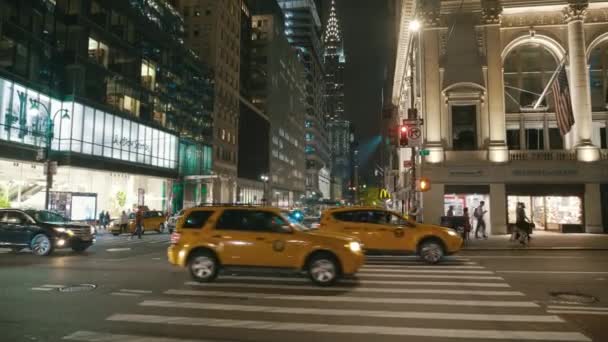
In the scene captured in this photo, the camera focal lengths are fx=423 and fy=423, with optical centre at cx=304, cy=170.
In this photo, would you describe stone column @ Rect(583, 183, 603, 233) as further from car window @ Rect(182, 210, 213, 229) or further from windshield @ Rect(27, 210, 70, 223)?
windshield @ Rect(27, 210, 70, 223)

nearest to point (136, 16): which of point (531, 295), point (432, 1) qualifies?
point (432, 1)

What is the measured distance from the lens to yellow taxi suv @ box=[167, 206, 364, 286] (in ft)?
33.3

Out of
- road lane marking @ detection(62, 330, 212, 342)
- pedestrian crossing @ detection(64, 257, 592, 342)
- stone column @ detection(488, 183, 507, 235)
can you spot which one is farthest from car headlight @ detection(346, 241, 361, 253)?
stone column @ detection(488, 183, 507, 235)

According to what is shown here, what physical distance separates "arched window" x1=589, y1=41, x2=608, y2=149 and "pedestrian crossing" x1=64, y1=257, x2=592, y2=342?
24.7 metres

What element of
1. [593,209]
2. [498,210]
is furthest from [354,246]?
[593,209]

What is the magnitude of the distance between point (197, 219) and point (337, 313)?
4.78 metres

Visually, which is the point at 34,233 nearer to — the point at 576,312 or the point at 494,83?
the point at 576,312

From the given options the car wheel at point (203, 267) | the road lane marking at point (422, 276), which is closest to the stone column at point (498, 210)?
the road lane marking at point (422, 276)

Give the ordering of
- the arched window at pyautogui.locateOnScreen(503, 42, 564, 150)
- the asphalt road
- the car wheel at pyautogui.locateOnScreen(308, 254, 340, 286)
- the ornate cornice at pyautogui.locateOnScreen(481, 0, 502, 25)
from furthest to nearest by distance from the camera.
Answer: the arched window at pyautogui.locateOnScreen(503, 42, 564, 150), the ornate cornice at pyautogui.locateOnScreen(481, 0, 502, 25), the car wheel at pyautogui.locateOnScreen(308, 254, 340, 286), the asphalt road

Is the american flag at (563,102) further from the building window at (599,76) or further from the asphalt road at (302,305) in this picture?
the asphalt road at (302,305)

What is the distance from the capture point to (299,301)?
8.70 metres

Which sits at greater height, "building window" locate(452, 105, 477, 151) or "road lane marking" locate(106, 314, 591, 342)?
"building window" locate(452, 105, 477, 151)

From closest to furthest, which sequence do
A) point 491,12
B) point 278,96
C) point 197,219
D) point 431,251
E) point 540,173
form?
point 197,219 → point 431,251 → point 540,173 → point 491,12 → point 278,96

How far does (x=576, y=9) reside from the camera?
29.0 meters
